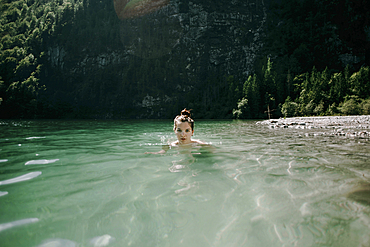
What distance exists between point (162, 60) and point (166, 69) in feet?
24.3

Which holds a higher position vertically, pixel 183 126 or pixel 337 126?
pixel 183 126

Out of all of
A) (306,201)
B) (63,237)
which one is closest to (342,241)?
(306,201)

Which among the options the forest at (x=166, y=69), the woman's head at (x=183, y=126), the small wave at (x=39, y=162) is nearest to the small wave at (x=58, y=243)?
the small wave at (x=39, y=162)

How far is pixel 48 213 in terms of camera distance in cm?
221

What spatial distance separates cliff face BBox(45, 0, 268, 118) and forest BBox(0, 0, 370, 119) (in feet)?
2.83

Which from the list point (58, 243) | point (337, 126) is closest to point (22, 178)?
point (58, 243)

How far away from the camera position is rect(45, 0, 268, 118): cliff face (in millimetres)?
113125

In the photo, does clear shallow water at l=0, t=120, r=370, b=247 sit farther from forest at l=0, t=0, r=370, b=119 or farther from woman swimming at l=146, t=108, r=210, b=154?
forest at l=0, t=0, r=370, b=119

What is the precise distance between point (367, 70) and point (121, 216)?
6567 centimetres

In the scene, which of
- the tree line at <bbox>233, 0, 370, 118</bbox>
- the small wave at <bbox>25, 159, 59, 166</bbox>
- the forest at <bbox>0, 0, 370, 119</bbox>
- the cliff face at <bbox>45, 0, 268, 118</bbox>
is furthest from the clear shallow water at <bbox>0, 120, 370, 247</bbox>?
the cliff face at <bbox>45, 0, 268, 118</bbox>

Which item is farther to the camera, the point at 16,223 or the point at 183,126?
the point at 183,126

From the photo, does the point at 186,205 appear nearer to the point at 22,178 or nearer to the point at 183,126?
the point at 22,178

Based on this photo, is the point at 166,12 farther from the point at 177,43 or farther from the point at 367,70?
the point at 367,70

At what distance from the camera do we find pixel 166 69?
126312 mm
